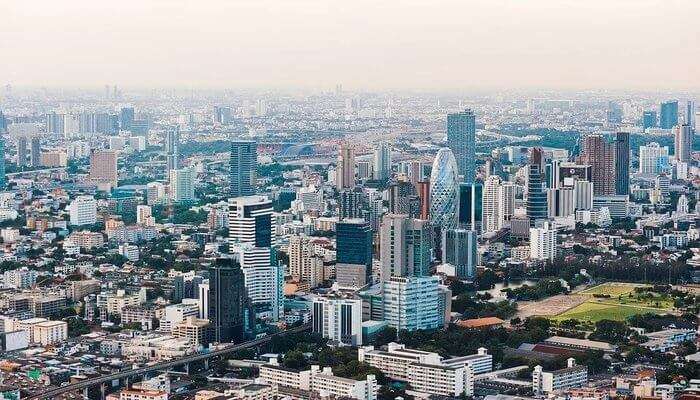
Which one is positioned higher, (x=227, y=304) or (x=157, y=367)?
(x=227, y=304)

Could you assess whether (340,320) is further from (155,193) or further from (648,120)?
(648,120)

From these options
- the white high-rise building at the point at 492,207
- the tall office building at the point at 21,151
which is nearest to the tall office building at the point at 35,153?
the tall office building at the point at 21,151

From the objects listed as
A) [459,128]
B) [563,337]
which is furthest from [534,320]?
[459,128]

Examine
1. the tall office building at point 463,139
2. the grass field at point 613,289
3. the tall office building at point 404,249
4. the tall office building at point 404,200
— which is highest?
the tall office building at point 463,139

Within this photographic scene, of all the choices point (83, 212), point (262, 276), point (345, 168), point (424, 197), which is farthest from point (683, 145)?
point (262, 276)

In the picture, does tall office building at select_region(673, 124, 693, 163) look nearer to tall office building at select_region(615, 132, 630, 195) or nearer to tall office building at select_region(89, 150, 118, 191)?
tall office building at select_region(615, 132, 630, 195)

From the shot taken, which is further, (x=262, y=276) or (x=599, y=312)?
(x=599, y=312)

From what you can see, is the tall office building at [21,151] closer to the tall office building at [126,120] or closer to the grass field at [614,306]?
the tall office building at [126,120]

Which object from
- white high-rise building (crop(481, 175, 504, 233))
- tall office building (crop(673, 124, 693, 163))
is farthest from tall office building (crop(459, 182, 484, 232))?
tall office building (crop(673, 124, 693, 163))
